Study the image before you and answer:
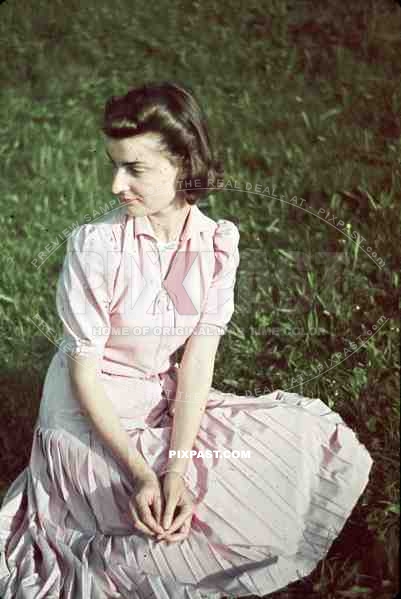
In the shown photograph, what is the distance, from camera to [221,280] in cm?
122

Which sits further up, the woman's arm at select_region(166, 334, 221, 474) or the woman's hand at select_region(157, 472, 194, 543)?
the woman's arm at select_region(166, 334, 221, 474)

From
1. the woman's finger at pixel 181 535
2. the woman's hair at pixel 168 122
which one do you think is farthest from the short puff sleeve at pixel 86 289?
the woman's finger at pixel 181 535

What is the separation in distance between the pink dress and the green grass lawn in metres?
0.13

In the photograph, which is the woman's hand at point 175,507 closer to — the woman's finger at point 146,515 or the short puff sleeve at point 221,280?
the woman's finger at point 146,515

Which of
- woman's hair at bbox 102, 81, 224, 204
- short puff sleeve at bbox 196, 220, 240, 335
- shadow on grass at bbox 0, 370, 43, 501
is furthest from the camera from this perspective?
shadow on grass at bbox 0, 370, 43, 501

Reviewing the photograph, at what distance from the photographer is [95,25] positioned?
1.74m

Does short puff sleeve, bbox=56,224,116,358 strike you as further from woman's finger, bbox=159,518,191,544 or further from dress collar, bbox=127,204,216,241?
woman's finger, bbox=159,518,191,544

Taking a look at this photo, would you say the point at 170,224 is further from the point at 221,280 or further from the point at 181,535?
the point at 181,535

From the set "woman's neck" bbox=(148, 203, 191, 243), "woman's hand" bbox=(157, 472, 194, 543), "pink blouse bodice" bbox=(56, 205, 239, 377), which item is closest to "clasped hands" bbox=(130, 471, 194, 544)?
"woman's hand" bbox=(157, 472, 194, 543)

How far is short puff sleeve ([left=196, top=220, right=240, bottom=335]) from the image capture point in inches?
47.9

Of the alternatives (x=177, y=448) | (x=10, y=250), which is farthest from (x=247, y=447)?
(x=10, y=250)

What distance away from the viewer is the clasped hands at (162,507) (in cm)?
111

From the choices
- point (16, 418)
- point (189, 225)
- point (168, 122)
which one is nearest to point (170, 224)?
point (189, 225)

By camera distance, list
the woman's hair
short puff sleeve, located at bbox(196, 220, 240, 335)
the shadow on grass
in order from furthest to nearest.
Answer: the shadow on grass < short puff sleeve, located at bbox(196, 220, 240, 335) < the woman's hair
